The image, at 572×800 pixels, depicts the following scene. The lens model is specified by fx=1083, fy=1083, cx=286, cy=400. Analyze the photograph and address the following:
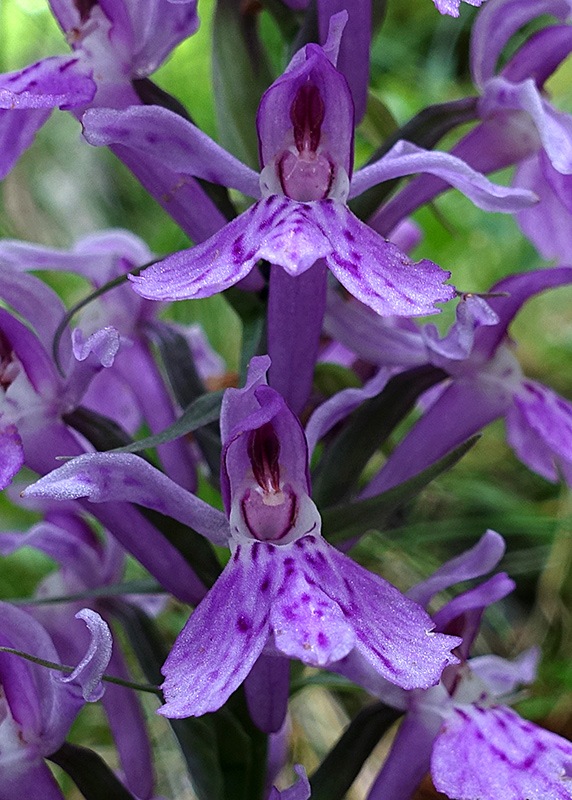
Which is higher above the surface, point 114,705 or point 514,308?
point 514,308

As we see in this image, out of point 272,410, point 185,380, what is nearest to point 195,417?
point 272,410

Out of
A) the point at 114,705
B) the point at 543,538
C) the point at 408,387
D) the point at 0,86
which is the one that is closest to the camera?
the point at 0,86

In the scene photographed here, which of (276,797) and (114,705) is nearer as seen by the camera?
(276,797)

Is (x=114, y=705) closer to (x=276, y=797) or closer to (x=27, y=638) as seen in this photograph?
(x=27, y=638)

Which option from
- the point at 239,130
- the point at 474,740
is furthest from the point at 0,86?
the point at 474,740

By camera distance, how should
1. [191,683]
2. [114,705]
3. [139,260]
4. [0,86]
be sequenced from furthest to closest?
[139,260], [114,705], [0,86], [191,683]

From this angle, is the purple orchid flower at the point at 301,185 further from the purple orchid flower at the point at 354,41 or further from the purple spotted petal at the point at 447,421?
the purple spotted petal at the point at 447,421

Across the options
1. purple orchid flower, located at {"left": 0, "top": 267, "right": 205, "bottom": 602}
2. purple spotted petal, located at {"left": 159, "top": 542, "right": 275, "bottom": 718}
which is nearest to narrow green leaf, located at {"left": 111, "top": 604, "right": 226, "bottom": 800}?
purple orchid flower, located at {"left": 0, "top": 267, "right": 205, "bottom": 602}

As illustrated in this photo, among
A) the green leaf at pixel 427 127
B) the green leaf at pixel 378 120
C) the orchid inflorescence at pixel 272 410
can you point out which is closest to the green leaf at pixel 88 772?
the orchid inflorescence at pixel 272 410
